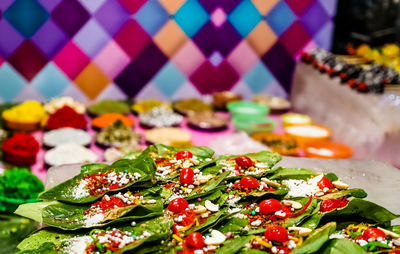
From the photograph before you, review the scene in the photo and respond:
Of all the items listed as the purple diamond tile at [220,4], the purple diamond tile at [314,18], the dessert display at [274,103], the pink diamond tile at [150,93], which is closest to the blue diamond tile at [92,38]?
the pink diamond tile at [150,93]

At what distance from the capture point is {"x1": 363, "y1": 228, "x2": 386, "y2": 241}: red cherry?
1670mm

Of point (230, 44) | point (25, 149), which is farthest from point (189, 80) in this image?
point (25, 149)

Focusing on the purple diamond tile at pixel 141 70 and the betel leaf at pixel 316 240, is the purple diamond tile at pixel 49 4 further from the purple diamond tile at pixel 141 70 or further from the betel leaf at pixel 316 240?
the betel leaf at pixel 316 240

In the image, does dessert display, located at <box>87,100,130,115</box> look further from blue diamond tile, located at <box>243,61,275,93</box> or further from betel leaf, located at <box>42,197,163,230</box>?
betel leaf, located at <box>42,197,163,230</box>

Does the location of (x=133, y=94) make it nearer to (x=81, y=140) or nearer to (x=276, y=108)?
(x=81, y=140)

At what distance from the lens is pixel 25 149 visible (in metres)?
3.47

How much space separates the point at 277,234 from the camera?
1628 millimetres

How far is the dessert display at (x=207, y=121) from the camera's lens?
4238mm

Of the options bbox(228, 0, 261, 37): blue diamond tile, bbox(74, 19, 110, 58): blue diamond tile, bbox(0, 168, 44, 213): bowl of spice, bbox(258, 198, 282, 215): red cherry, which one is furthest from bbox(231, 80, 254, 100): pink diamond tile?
bbox(258, 198, 282, 215): red cherry

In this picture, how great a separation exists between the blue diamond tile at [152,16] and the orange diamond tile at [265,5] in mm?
880

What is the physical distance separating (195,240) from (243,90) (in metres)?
3.39

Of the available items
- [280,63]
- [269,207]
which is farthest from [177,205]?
[280,63]

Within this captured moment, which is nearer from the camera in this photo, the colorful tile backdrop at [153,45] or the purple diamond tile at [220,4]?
the colorful tile backdrop at [153,45]

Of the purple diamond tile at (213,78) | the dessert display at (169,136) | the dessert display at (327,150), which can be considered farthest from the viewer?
the purple diamond tile at (213,78)
